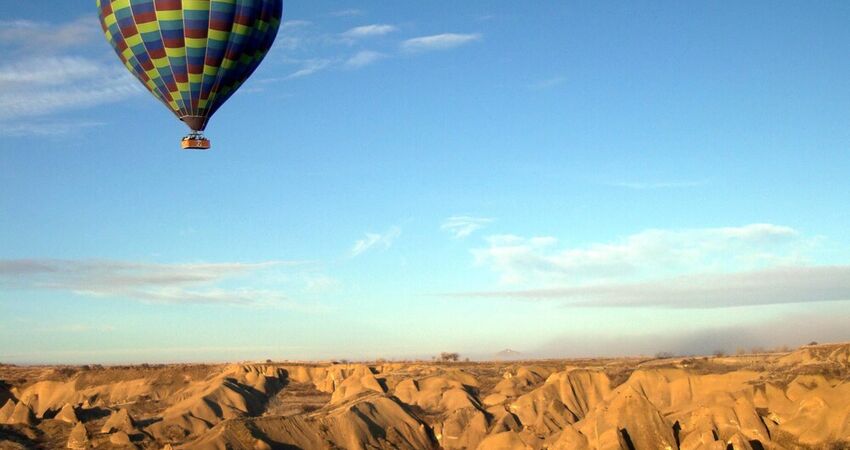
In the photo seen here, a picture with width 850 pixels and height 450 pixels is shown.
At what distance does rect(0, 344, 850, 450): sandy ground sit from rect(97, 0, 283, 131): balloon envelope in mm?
23722

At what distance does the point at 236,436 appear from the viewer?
64312 mm

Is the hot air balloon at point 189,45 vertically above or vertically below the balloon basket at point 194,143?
above

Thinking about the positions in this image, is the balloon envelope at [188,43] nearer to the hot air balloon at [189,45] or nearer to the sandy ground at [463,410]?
the hot air balloon at [189,45]

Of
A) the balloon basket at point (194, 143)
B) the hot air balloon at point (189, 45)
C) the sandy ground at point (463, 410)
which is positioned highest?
the hot air balloon at point (189, 45)

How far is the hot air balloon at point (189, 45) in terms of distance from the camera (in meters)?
49.2

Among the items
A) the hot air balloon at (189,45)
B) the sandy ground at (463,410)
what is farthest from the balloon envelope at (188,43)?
the sandy ground at (463,410)

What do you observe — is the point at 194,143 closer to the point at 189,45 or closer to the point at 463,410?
the point at 189,45

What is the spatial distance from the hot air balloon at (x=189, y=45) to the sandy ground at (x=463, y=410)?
76.6ft

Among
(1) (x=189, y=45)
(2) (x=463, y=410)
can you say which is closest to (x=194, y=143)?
(1) (x=189, y=45)

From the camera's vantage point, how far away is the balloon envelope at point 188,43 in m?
49.2

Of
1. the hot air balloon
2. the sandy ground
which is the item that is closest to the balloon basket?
the hot air balloon

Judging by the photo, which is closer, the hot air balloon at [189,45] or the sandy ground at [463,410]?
the hot air balloon at [189,45]

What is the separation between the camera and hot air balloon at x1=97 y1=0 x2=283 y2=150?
49156 mm

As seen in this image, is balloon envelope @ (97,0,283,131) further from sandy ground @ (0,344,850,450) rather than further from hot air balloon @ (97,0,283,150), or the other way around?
sandy ground @ (0,344,850,450)
